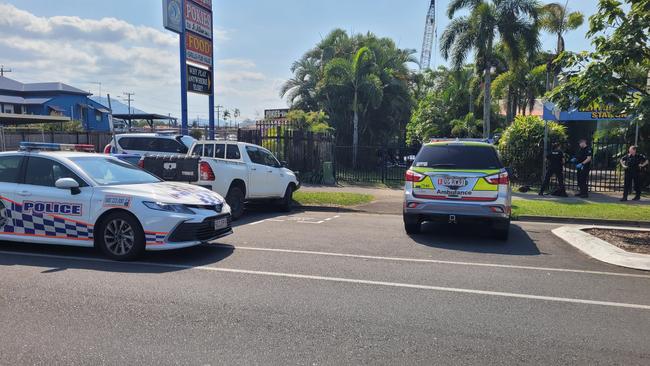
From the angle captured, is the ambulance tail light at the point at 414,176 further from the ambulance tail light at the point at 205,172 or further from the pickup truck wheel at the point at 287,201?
the pickup truck wheel at the point at 287,201

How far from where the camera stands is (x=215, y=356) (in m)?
3.72

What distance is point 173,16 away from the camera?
1470 cm

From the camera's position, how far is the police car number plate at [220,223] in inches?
276

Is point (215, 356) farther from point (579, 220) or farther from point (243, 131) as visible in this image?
point (243, 131)

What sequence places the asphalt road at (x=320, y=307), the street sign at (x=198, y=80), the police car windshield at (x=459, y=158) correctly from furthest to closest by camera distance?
the street sign at (x=198, y=80) < the police car windshield at (x=459, y=158) < the asphalt road at (x=320, y=307)

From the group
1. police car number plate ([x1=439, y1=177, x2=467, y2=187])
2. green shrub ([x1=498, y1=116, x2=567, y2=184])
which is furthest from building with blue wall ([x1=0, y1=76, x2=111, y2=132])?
police car number plate ([x1=439, y1=177, x2=467, y2=187])

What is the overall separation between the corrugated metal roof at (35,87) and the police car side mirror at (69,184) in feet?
189

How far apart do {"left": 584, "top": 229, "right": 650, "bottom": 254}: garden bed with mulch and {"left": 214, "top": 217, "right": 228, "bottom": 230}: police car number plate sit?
6.51 meters

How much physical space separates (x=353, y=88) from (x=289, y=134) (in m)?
9.36

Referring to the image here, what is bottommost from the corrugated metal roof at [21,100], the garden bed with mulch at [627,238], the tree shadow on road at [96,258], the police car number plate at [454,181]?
the garden bed with mulch at [627,238]

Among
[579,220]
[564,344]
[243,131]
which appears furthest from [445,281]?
[243,131]

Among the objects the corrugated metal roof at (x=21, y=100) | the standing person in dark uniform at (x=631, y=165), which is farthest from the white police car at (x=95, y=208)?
the corrugated metal roof at (x=21, y=100)

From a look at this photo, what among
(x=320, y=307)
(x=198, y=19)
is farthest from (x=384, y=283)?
(x=198, y=19)

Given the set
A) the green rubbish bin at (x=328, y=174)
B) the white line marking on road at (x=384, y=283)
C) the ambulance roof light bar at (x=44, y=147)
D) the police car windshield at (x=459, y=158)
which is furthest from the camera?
the green rubbish bin at (x=328, y=174)
